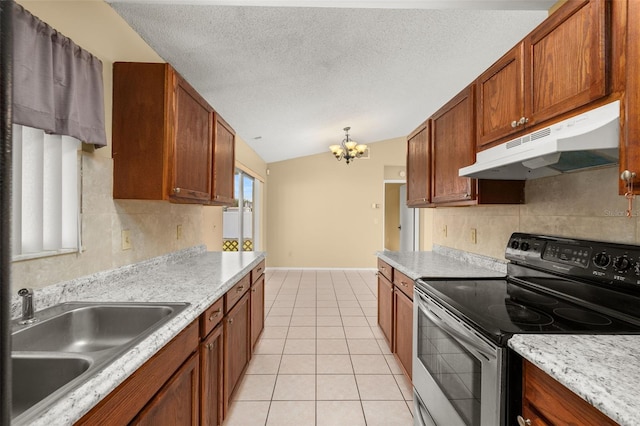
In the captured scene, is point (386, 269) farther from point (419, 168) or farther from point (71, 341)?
point (71, 341)

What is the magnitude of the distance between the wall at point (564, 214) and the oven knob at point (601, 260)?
0.31ft

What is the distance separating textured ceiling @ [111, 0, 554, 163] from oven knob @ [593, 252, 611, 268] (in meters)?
1.52

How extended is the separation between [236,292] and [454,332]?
1.33 m

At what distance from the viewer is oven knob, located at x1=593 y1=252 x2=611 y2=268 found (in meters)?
1.28

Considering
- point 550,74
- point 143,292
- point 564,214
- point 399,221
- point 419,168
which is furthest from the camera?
point 399,221

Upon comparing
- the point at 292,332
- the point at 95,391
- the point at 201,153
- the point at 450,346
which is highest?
the point at 201,153

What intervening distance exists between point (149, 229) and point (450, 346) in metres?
2.03

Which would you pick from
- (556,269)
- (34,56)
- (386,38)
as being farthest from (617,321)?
(34,56)

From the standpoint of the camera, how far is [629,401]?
0.66m

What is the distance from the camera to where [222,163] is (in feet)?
8.77

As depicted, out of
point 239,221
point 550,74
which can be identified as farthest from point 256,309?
point 239,221

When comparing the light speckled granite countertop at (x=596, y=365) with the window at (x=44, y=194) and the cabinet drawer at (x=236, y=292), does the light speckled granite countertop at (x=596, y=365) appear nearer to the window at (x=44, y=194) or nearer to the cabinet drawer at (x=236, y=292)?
the cabinet drawer at (x=236, y=292)

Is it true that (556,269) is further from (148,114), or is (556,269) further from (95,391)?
(148,114)

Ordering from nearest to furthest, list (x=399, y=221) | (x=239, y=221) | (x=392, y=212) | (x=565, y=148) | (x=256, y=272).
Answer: (x=565, y=148), (x=256, y=272), (x=239, y=221), (x=399, y=221), (x=392, y=212)
